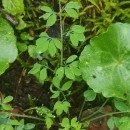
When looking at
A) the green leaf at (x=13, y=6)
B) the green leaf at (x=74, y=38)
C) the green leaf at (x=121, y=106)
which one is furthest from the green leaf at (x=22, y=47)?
the green leaf at (x=121, y=106)

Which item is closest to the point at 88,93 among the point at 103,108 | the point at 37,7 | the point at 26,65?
the point at 103,108

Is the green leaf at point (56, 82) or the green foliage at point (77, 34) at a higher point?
the green foliage at point (77, 34)

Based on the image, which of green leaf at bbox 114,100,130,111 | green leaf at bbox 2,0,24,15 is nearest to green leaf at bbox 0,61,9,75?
A: green leaf at bbox 2,0,24,15

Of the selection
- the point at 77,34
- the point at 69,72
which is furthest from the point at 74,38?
the point at 69,72

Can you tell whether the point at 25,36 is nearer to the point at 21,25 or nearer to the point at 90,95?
the point at 21,25

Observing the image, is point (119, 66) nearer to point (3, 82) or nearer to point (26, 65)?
point (26, 65)

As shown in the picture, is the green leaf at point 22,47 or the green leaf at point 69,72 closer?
the green leaf at point 69,72

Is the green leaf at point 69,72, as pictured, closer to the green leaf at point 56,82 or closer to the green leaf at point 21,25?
the green leaf at point 56,82
